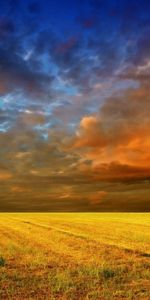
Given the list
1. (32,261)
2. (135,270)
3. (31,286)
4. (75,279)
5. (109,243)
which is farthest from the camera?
(109,243)

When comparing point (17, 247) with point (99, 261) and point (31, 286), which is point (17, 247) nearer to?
point (99, 261)

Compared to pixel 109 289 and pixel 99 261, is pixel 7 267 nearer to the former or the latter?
pixel 99 261

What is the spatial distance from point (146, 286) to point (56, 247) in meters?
11.6

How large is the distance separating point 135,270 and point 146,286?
2931mm

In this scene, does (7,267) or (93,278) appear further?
(7,267)

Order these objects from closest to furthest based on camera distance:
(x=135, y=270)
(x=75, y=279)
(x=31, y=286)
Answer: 1. (x=31, y=286)
2. (x=75, y=279)
3. (x=135, y=270)

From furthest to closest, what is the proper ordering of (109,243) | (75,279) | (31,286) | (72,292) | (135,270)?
1. (109,243)
2. (135,270)
3. (75,279)
4. (31,286)
5. (72,292)

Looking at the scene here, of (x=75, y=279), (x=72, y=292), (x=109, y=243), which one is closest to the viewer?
(x=72, y=292)

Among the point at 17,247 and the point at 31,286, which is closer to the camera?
the point at 31,286

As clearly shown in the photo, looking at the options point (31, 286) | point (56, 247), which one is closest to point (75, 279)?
point (31, 286)

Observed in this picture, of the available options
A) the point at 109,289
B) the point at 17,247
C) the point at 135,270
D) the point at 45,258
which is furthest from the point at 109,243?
the point at 109,289

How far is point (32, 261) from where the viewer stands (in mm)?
18922

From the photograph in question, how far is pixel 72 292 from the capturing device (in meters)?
12.8

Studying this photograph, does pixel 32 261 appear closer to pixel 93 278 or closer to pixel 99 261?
pixel 99 261
